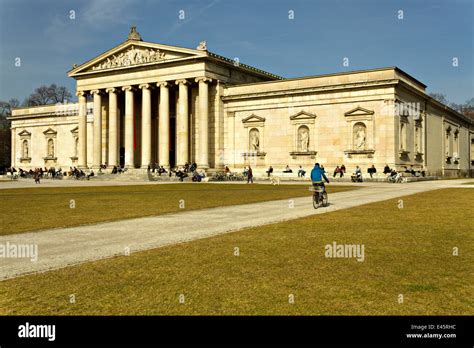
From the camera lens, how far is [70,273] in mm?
9078

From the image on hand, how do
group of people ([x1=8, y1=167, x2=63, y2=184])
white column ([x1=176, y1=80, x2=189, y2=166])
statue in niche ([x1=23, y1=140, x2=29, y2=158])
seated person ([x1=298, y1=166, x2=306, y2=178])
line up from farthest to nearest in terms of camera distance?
statue in niche ([x1=23, y1=140, x2=29, y2=158]), group of people ([x1=8, y1=167, x2=63, y2=184]), white column ([x1=176, y1=80, x2=189, y2=166]), seated person ([x1=298, y1=166, x2=306, y2=178])

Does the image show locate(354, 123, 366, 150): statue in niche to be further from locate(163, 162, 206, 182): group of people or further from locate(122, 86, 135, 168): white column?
locate(122, 86, 135, 168): white column

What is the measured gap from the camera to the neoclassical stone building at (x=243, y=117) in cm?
5634

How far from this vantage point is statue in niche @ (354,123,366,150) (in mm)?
56469

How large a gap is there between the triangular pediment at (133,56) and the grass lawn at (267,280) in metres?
53.4

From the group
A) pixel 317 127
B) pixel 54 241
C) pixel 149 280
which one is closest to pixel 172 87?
pixel 317 127

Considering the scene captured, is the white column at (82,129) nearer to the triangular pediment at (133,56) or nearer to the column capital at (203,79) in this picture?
the triangular pediment at (133,56)

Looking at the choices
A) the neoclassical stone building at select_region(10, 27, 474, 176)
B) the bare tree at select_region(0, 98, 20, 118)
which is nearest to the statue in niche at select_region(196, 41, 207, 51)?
the neoclassical stone building at select_region(10, 27, 474, 176)

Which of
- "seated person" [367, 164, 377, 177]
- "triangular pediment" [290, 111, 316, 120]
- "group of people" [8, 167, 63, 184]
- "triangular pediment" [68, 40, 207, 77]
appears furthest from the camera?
"group of people" [8, 167, 63, 184]

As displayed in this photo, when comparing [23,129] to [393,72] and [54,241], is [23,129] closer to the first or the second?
Result: [393,72]

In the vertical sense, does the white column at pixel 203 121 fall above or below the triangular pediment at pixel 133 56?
below

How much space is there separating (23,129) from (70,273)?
8931 centimetres

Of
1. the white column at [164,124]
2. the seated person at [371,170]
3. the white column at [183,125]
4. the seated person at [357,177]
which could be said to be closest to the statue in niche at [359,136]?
the seated person at [371,170]

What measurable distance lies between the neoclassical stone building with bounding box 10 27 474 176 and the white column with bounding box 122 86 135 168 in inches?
5.5
